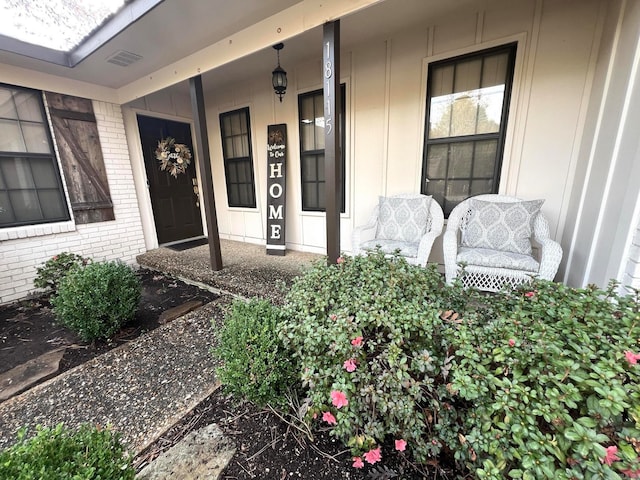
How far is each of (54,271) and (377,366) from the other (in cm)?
396

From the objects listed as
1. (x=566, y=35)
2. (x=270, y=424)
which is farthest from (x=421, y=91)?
(x=270, y=424)

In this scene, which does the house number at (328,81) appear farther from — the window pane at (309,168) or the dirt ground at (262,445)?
the dirt ground at (262,445)

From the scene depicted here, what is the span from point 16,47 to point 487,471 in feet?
16.1

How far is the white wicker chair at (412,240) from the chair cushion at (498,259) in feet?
0.98

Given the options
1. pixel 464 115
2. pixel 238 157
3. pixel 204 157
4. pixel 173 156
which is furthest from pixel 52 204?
pixel 464 115

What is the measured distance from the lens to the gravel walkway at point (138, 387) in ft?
4.81

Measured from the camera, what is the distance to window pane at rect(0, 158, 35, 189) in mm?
3047

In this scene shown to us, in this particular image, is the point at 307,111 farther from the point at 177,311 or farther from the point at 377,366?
the point at 377,366

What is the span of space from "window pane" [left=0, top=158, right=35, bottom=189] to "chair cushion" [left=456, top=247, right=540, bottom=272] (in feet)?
16.5

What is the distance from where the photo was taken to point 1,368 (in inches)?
79.6

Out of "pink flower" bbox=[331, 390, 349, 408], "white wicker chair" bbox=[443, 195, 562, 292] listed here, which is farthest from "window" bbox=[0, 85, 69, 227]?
"white wicker chair" bbox=[443, 195, 562, 292]

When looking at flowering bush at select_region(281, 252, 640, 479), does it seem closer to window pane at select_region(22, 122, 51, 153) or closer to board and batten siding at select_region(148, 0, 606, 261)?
board and batten siding at select_region(148, 0, 606, 261)

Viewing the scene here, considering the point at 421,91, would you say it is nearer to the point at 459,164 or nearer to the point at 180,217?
the point at 459,164

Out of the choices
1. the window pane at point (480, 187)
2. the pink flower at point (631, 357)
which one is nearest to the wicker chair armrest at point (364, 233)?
the window pane at point (480, 187)
